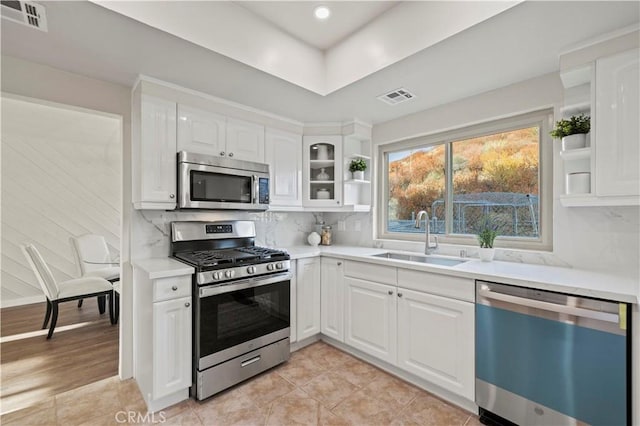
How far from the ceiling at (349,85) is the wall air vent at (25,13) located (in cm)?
4

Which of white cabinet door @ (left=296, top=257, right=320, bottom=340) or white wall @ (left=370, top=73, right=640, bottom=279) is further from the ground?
white wall @ (left=370, top=73, right=640, bottom=279)

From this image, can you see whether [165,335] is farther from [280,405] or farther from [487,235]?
[487,235]

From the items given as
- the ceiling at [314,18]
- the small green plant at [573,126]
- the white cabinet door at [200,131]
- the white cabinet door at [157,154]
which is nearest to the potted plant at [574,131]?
the small green plant at [573,126]

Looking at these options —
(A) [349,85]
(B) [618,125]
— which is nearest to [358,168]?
(A) [349,85]

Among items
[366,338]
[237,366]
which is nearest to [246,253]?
[237,366]

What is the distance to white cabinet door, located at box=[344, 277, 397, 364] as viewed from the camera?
2340 mm

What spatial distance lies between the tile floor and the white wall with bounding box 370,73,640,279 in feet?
4.23

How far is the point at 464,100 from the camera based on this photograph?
2.59 m

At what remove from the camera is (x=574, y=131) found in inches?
73.5

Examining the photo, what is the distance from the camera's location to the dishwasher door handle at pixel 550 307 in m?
1.44

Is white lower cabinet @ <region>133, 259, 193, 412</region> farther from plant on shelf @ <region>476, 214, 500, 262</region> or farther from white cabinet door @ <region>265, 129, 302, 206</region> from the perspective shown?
plant on shelf @ <region>476, 214, 500, 262</region>

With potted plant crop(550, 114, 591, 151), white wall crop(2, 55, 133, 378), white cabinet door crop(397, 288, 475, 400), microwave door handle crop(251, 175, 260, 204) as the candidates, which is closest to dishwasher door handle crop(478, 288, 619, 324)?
white cabinet door crop(397, 288, 475, 400)

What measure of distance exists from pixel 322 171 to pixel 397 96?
1166 mm

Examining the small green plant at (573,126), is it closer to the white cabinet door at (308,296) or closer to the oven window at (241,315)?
the white cabinet door at (308,296)
